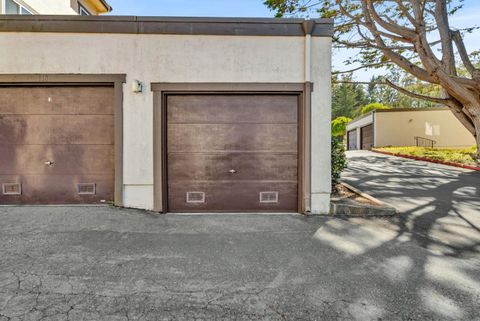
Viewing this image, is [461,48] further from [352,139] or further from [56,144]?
[352,139]

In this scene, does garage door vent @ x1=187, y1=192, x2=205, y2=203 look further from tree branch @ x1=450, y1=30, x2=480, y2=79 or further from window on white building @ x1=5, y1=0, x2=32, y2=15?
tree branch @ x1=450, y1=30, x2=480, y2=79

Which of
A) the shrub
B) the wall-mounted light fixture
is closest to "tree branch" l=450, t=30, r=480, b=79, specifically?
the shrub

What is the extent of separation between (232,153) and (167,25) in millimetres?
2708

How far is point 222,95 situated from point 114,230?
3.04m

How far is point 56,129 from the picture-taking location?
4891 mm

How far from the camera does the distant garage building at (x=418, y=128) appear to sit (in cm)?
1997

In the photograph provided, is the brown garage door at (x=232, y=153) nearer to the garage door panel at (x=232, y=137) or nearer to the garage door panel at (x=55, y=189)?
the garage door panel at (x=232, y=137)

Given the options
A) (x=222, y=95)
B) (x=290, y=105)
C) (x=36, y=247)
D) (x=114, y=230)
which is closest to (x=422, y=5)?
(x=290, y=105)

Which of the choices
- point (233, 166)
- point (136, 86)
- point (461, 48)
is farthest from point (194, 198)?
point (461, 48)

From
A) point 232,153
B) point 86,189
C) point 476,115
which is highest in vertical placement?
point 476,115

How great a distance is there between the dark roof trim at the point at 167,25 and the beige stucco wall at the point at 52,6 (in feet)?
11.4

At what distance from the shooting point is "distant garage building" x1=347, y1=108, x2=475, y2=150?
65.5ft

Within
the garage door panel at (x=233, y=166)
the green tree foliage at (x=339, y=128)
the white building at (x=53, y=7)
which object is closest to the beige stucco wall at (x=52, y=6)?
the white building at (x=53, y=7)

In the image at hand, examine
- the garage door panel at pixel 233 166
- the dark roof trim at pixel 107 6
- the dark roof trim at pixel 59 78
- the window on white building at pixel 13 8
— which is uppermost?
the dark roof trim at pixel 107 6
